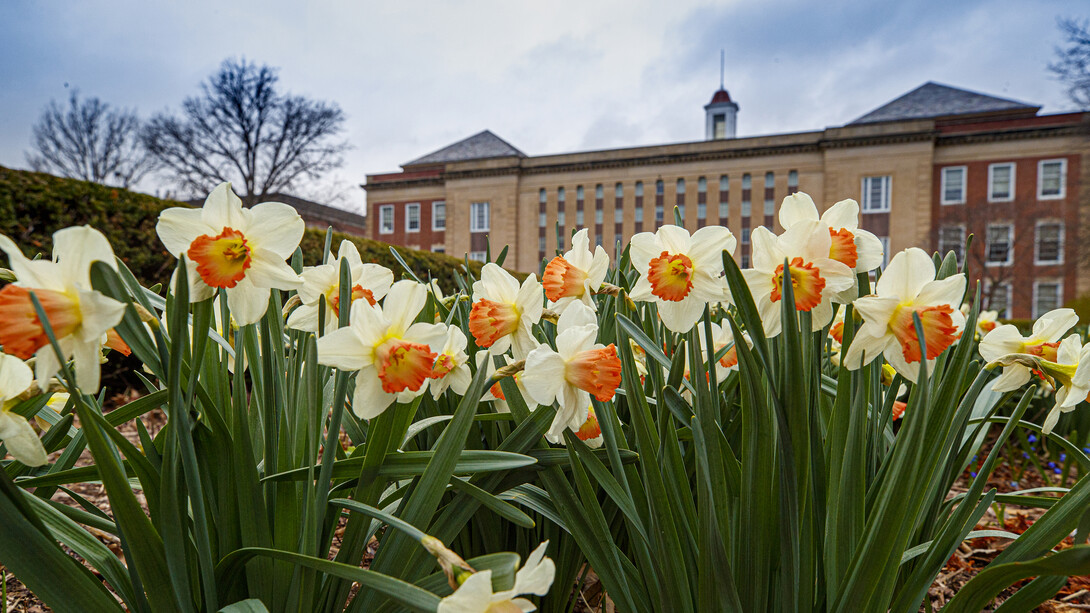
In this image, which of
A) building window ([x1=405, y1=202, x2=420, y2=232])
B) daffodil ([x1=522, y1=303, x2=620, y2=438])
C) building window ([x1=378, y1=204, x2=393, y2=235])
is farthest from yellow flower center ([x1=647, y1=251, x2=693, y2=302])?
building window ([x1=378, y1=204, x2=393, y2=235])

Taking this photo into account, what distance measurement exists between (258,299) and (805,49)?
2105 inches

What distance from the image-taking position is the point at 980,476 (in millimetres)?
692

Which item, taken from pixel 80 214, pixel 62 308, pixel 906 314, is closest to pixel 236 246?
pixel 62 308

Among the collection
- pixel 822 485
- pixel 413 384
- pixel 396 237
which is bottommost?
pixel 822 485

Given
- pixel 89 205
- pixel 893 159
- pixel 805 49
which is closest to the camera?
pixel 89 205

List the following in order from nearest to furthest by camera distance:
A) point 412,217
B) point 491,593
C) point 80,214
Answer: point 491,593 → point 80,214 → point 412,217

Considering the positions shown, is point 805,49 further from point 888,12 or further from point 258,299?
point 258,299

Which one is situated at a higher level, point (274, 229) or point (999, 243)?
point (999, 243)

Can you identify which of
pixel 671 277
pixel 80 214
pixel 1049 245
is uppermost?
pixel 1049 245

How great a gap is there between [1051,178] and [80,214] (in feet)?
85.5

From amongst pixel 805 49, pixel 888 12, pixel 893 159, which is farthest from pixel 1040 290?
pixel 805 49

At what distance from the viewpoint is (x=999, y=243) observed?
57.2ft

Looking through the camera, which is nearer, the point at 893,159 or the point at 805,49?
the point at 893,159

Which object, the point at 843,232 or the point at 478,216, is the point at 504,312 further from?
the point at 478,216
